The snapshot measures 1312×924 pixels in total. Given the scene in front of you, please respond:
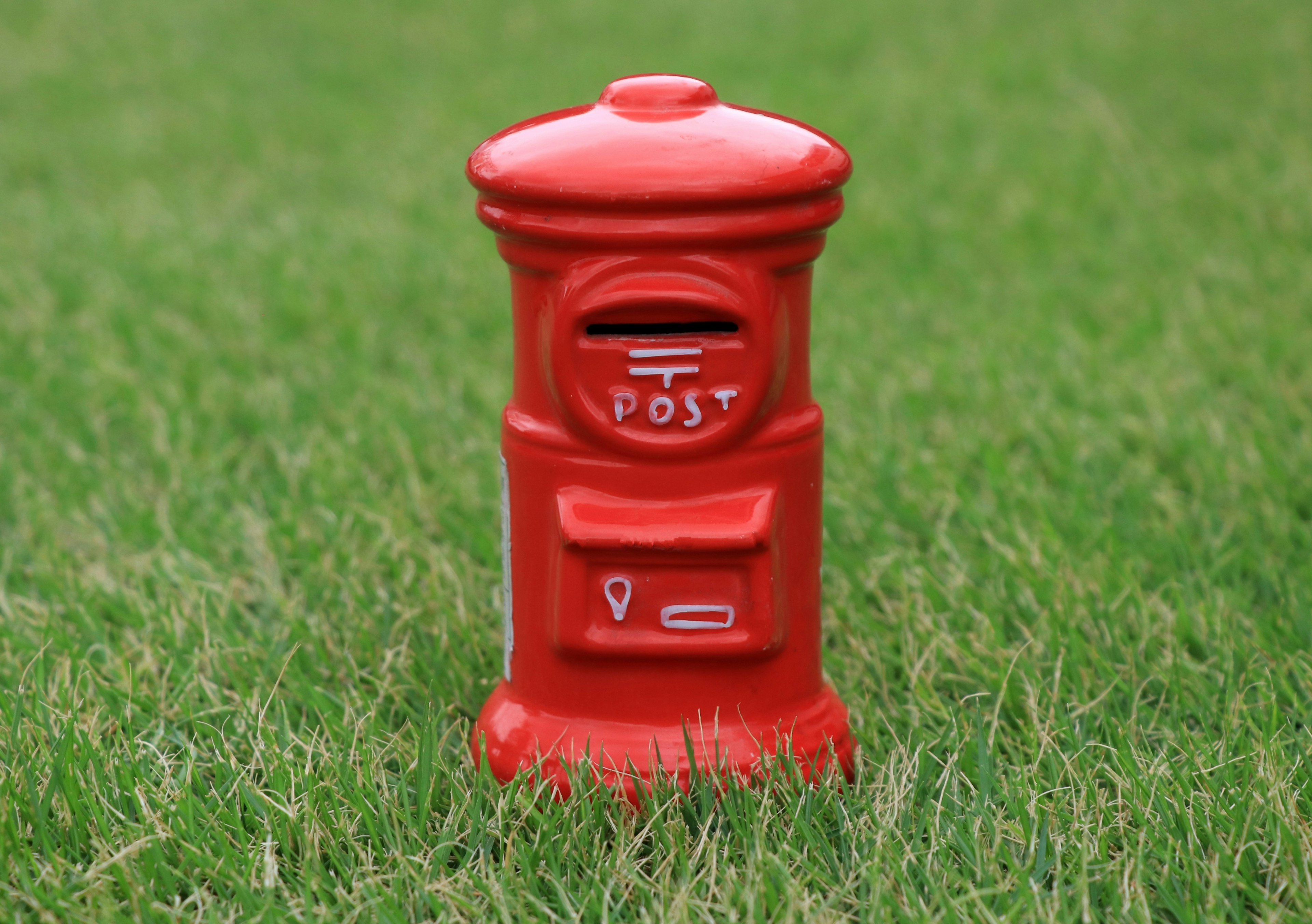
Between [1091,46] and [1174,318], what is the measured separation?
13.9 ft

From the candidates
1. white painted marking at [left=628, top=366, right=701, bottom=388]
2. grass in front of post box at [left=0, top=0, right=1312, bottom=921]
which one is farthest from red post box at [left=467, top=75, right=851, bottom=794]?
grass in front of post box at [left=0, top=0, right=1312, bottom=921]

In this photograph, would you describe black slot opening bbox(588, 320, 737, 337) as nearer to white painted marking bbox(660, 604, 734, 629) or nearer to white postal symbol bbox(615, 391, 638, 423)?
white postal symbol bbox(615, 391, 638, 423)

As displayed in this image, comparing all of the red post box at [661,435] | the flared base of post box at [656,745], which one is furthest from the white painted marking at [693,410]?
the flared base of post box at [656,745]

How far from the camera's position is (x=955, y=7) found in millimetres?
9125

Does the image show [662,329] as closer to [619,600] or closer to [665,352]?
[665,352]

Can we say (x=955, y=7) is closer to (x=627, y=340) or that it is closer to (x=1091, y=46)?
(x=1091, y=46)

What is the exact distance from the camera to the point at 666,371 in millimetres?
1803

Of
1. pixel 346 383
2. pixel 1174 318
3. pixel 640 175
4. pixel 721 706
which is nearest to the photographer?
pixel 640 175

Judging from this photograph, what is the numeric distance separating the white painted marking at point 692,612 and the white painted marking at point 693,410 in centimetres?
27

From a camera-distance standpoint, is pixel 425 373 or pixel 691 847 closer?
pixel 691 847

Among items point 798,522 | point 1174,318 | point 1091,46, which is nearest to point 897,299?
point 1174,318

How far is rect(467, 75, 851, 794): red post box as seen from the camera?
1758mm

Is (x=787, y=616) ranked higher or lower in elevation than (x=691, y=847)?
higher

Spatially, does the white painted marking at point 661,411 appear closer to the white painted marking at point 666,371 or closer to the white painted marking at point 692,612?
the white painted marking at point 666,371
